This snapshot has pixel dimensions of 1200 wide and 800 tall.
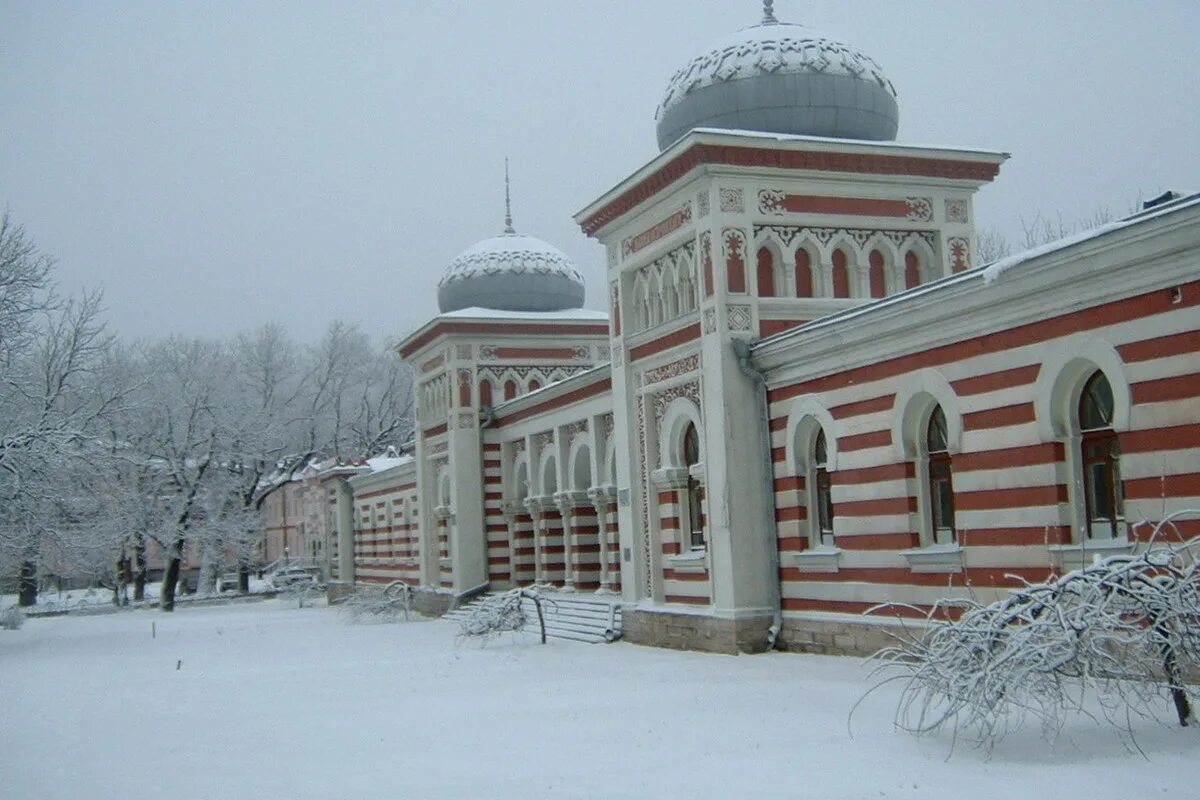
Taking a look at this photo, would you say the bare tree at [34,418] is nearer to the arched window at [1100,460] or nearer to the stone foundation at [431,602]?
the stone foundation at [431,602]

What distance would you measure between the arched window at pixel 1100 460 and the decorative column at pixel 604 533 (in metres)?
12.3

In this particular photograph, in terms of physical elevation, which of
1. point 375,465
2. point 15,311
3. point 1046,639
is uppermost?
point 15,311

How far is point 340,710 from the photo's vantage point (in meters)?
13.5

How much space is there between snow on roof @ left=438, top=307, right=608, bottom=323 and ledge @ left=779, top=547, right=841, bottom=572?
1341 cm

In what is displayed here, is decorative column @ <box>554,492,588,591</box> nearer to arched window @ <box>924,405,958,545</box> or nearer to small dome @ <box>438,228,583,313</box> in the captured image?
small dome @ <box>438,228,583,313</box>

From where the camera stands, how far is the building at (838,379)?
11562mm

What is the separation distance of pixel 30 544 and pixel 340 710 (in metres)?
13.0

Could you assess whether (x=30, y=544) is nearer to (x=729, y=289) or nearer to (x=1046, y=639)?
(x=729, y=289)

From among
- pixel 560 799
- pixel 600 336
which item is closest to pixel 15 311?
pixel 600 336

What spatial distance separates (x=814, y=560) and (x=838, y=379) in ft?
7.50

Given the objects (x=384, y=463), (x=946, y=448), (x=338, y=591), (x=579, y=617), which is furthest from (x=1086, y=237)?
(x=338, y=591)

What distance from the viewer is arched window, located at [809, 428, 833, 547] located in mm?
16469

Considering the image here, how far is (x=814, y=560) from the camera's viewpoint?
643 inches

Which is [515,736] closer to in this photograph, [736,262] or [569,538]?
[736,262]
